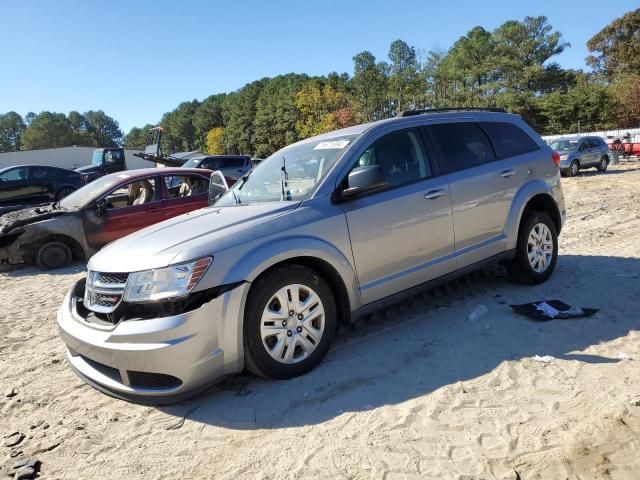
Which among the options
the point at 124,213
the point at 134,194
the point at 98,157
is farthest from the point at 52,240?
the point at 98,157

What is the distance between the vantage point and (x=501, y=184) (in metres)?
4.66

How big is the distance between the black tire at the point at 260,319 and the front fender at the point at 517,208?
2.23 m

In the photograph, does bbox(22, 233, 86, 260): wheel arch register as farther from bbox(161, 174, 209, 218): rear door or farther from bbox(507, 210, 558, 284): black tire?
bbox(507, 210, 558, 284): black tire

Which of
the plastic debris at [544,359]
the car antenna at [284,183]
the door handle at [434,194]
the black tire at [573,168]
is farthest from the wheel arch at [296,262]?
the black tire at [573,168]

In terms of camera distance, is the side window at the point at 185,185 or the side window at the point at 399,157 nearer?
the side window at the point at 399,157

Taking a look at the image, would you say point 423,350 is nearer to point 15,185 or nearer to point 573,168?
point 15,185

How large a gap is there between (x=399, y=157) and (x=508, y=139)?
1.59m

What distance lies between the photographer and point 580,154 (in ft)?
64.3

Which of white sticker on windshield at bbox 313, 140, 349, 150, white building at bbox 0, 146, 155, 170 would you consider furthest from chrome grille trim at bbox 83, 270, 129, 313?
white building at bbox 0, 146, 155, 170

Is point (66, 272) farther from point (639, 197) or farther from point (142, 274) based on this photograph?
point (639, 197)

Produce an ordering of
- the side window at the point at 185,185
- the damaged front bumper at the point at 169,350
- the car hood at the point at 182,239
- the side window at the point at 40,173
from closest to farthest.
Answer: the damaged front bumper at the point at 169,350 < the car hood at the point at 182,239 < the side window at the point at 185,185 < the side window at the point at 40,173

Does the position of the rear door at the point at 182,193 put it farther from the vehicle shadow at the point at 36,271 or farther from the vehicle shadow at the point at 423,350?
the vehicle shadow at the point at 423,350

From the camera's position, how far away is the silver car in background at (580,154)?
1936 cm

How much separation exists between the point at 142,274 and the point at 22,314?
3.79 m
